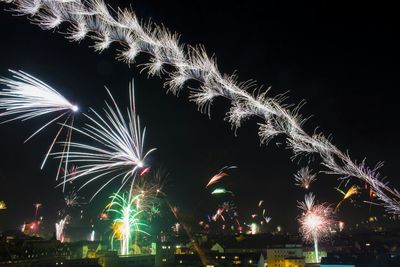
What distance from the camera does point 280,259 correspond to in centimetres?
3978

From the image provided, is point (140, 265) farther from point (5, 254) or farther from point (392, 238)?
point (392, 238)

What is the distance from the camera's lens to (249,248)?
45844mm

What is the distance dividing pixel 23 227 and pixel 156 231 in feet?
51.6

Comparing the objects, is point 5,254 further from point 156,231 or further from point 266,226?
point 266,226

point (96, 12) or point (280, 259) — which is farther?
point (280, 259)

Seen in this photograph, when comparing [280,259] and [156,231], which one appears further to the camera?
[156,231]

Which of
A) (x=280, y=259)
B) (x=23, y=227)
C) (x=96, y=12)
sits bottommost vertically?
(x=280, y=259)

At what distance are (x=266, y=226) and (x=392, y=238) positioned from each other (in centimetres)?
2724

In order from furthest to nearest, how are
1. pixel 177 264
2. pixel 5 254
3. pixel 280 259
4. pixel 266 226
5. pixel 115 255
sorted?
pixel 266 226 → pixel 280 259 → pixel 177 264 → pixel 115 255 → pixel 5 254

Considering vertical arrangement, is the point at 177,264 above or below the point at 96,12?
below

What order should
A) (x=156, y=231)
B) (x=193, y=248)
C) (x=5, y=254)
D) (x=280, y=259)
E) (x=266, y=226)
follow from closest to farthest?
1. (x=5, y=254)
2. (x=280, y=259)
3. (x=193, y=248)
4. (x=156, y=231)
5. (x=266, y=226)

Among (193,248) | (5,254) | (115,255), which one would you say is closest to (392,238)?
(193,248)

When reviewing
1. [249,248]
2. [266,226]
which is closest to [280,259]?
[249,248]

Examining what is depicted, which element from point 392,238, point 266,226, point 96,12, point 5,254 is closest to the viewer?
point 96,12
